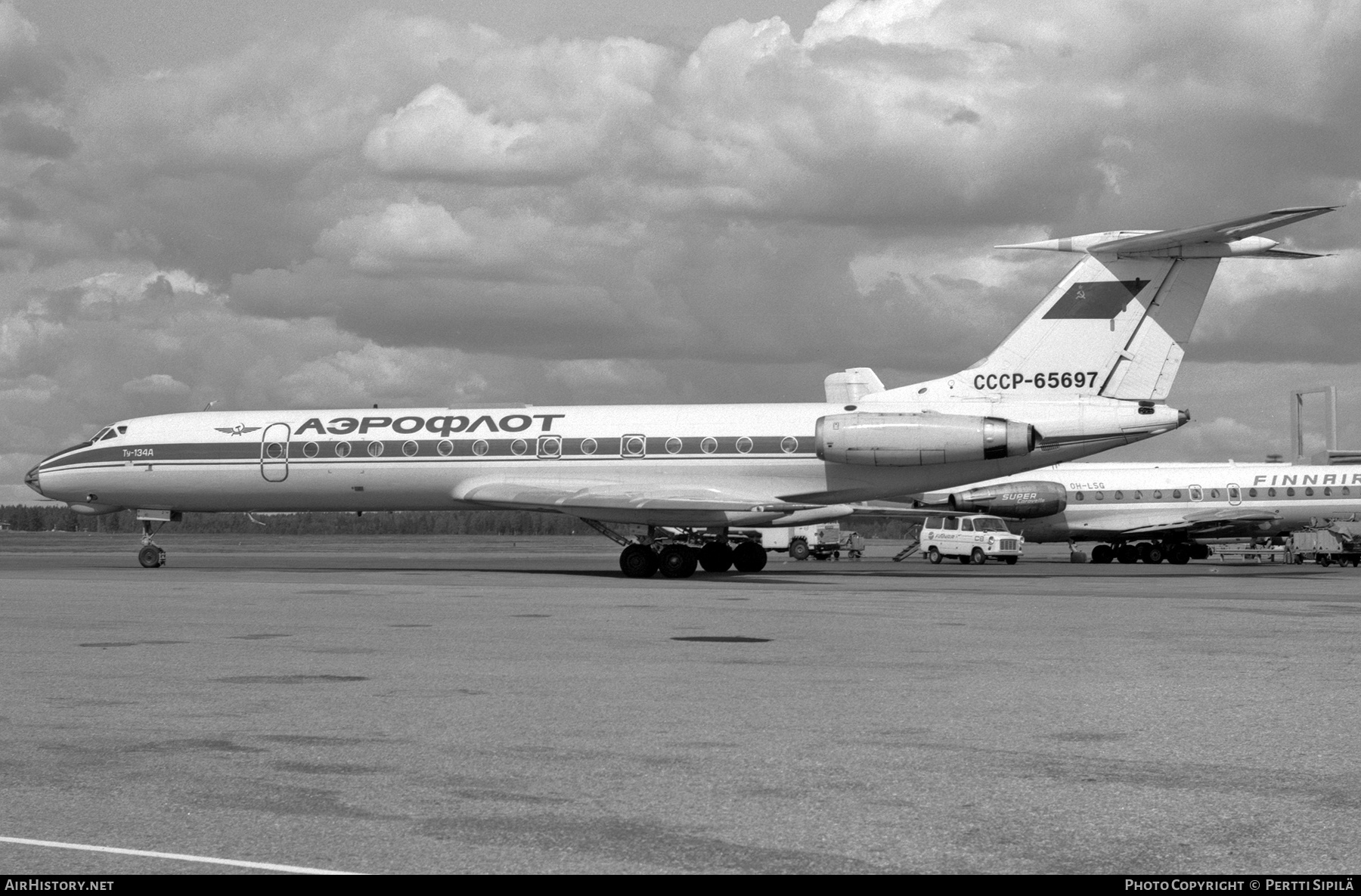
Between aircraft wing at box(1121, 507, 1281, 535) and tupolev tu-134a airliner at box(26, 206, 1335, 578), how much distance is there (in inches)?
862

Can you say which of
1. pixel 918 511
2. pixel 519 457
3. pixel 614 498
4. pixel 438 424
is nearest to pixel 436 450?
pixel 438 424

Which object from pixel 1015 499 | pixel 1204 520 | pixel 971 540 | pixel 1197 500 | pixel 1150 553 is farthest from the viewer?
pixel 1150 553

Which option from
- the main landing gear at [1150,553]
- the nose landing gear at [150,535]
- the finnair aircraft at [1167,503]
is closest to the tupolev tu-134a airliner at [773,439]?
the nose landing gear at [150,535]

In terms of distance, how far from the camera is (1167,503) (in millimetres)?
51781

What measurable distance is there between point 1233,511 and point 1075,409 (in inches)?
956

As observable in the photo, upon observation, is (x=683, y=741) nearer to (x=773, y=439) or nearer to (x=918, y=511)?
(x=773, y=439)

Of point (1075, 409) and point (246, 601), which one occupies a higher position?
point (1075, 409)

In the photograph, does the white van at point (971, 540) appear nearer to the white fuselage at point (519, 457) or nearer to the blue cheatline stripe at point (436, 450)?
the white fuselage at point (519, 457)

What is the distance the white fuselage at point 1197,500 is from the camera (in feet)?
164

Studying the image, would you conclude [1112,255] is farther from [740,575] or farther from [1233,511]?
[1233,511]

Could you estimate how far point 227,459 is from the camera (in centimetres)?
3372

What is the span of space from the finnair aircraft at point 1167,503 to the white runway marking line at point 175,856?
151 ft

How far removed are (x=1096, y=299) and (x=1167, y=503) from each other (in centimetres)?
2452
